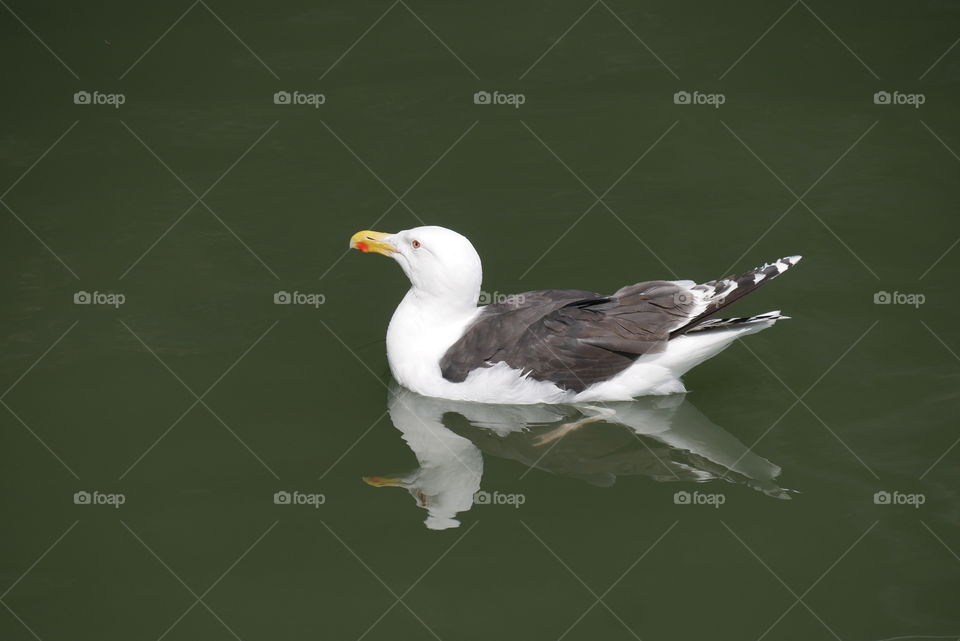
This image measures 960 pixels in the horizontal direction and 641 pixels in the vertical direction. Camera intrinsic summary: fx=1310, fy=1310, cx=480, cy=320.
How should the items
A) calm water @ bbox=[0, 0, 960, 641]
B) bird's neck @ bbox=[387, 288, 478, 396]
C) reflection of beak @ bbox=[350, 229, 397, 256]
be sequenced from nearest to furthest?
calm water @ bbox=[0, 0, 960, 641] < bird's neck @ bbox=[387, 288, 478, 396] < reflection of beak @ bbox=[350, 229, 397, 256]

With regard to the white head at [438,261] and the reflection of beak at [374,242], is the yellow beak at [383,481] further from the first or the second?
the reflection of beak at [374,242]

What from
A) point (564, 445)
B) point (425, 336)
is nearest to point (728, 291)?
point (564, 445)

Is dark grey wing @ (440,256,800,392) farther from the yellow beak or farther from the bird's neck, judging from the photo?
the yellow beak

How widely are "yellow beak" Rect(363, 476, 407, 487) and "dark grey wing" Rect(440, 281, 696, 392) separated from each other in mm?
951

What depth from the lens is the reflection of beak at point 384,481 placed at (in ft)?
29.3

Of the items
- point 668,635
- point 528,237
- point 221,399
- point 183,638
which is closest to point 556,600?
point 668,635

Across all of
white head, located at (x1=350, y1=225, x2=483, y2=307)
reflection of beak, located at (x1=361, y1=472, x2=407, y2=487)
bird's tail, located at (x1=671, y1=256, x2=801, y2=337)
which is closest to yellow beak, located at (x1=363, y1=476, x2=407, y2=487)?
reflection of beak, located at (x1=361, y1=472, x2=407, y2=487)

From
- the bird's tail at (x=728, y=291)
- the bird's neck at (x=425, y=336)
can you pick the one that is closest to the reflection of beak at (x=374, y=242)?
the bird's neck at (x=425, y=336)

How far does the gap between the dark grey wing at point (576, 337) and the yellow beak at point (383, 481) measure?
95 centimetres

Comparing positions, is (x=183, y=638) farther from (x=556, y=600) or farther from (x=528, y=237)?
(x=528, y=237)

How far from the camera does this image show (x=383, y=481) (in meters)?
8.96

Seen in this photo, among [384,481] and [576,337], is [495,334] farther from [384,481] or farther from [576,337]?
[384,481]

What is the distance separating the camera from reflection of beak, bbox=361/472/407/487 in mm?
8930

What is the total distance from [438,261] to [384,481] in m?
1.64
